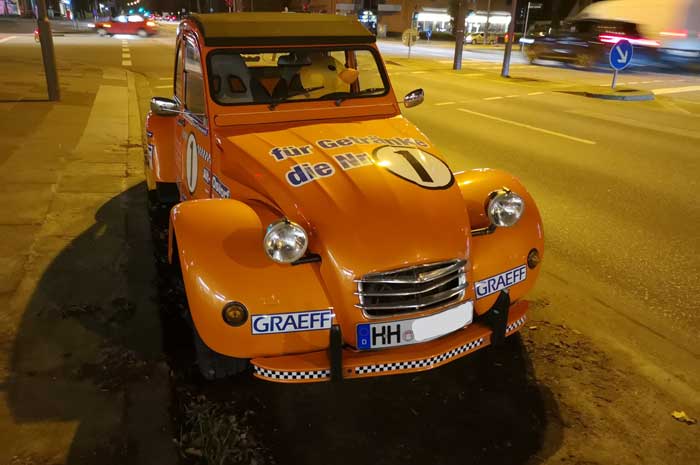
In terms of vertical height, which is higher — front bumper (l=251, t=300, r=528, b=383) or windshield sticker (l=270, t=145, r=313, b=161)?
windshield sticker (l=270, t=145, r=313, b=161)

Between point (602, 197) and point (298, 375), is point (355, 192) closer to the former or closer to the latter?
point (298, 375)

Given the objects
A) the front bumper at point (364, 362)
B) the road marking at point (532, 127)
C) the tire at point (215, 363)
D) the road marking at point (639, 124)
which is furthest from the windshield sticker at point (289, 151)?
the road marking at point (639, 124)

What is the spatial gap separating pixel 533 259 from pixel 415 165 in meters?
0.91

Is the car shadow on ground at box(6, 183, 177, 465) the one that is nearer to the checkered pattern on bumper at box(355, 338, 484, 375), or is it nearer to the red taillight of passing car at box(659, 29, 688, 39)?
the checkered pattern on bumper at box(355, 338, 484, 375)

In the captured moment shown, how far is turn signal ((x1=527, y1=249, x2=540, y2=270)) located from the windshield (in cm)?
185

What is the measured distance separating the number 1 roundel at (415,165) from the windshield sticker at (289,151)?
434 millimetres

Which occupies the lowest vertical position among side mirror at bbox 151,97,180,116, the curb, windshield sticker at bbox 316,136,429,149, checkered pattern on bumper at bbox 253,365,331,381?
→ the curb

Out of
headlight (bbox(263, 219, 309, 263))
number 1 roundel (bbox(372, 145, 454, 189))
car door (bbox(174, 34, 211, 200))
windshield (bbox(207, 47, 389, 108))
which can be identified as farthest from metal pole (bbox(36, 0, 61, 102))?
headlight (bbox(263, 219, 309, 263))

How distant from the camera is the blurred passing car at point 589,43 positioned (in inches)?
922

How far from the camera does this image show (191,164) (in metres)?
4.70

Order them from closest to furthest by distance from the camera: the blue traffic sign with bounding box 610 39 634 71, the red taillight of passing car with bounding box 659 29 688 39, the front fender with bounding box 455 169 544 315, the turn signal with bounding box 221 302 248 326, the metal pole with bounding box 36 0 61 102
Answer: the turn signal with bounding box 221 302 248 326
the front fender with bounding box 455 169 544 315
the metal pole with bounding box 36 0 61 102
the blue traffic sign with bounding box 610 39 634 71
the red taillight of passing car with bounding box 659 29 688 39

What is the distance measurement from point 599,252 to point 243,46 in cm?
368

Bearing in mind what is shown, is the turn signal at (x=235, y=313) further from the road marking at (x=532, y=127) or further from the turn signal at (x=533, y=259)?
the road marking at (x=532, y=127)

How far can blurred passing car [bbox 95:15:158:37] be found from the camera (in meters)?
39.2
